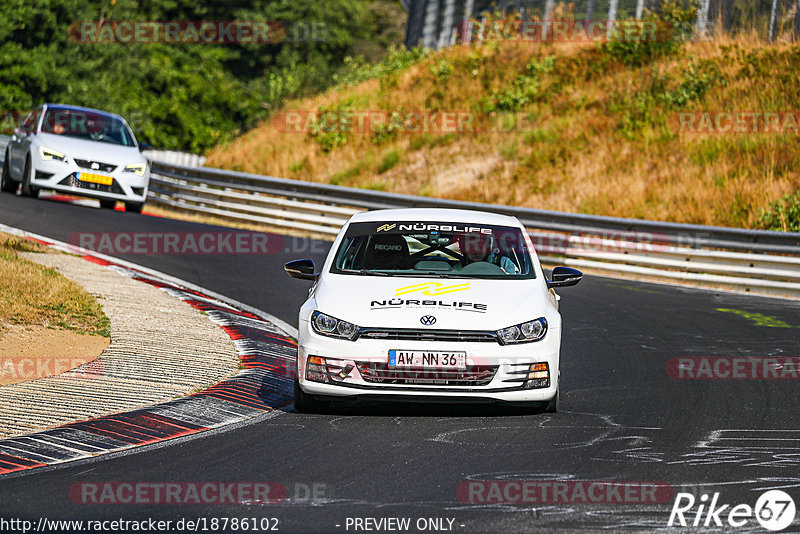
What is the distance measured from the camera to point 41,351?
31.2 feet

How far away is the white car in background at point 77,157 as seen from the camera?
67.4 ft

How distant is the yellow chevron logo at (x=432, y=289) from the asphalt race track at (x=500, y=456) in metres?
0.86

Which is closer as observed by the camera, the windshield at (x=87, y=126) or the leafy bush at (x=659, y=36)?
the windshield at (x=87, y=126)

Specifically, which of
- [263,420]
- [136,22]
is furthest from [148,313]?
[136,22]

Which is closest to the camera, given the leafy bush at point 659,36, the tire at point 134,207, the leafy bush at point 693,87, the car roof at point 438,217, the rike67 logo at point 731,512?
the rike67 logo at point 731,512

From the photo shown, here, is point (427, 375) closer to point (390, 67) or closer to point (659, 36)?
point (659, 36)

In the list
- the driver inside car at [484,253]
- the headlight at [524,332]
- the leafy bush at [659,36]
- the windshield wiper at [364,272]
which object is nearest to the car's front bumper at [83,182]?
the driver inside car at [484,253]

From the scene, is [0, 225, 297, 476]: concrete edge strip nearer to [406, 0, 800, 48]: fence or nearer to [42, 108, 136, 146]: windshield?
[42, 108, 136, 146]: windshield

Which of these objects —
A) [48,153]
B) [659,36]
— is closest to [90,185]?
[48,153]

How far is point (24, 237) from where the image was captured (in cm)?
1638

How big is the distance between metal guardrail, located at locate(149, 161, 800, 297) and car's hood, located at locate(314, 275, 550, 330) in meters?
10.5

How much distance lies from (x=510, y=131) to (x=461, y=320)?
2157cm

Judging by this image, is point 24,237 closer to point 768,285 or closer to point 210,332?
point 210,332

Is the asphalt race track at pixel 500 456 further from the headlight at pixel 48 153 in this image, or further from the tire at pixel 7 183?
the tire at pixel 7 183
